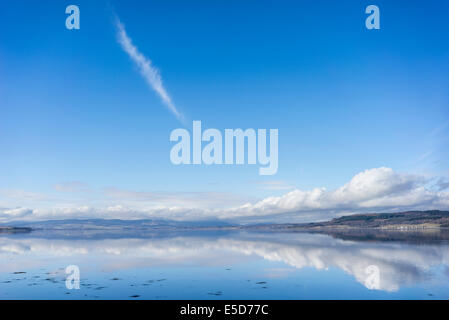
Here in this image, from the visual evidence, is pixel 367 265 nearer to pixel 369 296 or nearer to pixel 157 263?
pixel 369 296

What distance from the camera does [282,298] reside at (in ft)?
80.5

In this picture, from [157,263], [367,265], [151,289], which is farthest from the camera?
[157,263]

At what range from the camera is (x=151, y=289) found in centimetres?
2761

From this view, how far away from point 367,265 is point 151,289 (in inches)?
999

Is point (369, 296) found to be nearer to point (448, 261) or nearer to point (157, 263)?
point (448, 261)
